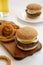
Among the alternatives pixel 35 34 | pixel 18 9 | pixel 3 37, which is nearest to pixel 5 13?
pixel 18 9

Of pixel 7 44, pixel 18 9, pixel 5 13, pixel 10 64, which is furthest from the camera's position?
pixel 18 9

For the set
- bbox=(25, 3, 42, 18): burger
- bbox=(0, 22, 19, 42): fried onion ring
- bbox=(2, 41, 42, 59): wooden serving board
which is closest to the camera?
bbox=(2, 41, 42, 59): wooden serving board

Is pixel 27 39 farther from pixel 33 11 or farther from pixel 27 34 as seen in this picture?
pixel 33 11

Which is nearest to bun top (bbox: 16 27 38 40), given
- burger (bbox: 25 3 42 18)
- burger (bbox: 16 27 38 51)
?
burger (bbox: 16 27 38 51)

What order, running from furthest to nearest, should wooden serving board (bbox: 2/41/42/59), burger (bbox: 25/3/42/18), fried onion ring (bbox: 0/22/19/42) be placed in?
burger (bbox: 25/3/42/18) < fried onion ring (bbox: 0/22/19/42) < wooden serving board (bbox: 2/41/42/59)

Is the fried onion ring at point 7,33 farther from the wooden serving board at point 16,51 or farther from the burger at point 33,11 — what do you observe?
the burger at point 33,11

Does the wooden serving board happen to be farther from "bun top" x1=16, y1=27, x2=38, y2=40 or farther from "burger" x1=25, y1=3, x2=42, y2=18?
"burger" x1=25, y1=3, x2=42, y2=18

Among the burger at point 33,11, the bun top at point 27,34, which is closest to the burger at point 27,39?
the bun top at point 27,34

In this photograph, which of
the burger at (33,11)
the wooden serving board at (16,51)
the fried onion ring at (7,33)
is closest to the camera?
the wooden serving board at (16,51)

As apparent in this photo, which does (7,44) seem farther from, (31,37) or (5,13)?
(5,13)
